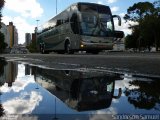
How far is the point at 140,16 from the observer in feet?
293

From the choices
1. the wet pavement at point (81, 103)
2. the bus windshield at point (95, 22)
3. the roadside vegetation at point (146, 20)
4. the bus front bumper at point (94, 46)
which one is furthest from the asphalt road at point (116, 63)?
the roadside vegetation at point (146, 20)

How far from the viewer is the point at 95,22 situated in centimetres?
2464

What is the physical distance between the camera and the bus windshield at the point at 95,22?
24.4 m

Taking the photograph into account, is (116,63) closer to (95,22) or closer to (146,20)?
(95,22)

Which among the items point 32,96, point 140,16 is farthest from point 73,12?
point 140,16

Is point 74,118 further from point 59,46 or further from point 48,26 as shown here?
point 48,26

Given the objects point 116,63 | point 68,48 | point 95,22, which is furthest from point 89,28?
point 116,63

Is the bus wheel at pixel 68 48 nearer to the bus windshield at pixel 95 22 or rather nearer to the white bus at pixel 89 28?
the white bus at pixel 89 28

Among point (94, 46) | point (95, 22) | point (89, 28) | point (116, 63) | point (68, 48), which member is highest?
point (95, 22)

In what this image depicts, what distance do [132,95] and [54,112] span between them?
4.83ft

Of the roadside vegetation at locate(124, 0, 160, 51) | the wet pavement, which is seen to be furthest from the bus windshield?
the roadside vegetation at locate(124, 0, 160, 51)

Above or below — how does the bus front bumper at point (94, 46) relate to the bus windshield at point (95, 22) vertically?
below

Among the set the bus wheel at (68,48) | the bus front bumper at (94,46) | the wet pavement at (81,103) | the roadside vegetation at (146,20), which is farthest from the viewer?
the roadside vegetation at (146,20)

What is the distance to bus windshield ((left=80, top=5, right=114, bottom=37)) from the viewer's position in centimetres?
2444
